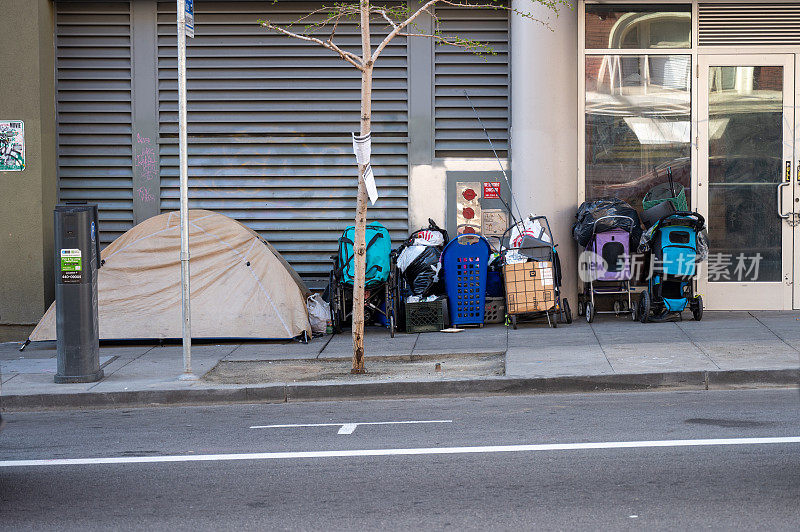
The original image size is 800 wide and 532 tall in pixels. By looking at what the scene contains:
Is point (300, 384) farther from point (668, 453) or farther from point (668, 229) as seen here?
point (668, 229)

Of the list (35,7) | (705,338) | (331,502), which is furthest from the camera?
(35,7)

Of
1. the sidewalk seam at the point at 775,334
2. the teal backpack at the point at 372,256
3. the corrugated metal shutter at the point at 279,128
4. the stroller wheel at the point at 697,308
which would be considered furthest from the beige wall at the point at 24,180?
the sidewalk seam at the point at 775,334

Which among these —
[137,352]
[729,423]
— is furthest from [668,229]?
[137,352]

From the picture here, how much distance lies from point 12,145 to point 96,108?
128 cm

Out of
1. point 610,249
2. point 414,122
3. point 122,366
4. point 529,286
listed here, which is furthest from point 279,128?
point 610,249

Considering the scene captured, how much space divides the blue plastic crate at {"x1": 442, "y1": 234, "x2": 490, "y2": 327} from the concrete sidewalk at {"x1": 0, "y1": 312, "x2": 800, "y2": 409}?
32 centimetres

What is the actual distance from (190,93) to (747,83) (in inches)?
308

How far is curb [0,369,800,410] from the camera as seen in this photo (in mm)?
8828

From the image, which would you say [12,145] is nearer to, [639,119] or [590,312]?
[590,312]

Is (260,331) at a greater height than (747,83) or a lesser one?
lesser

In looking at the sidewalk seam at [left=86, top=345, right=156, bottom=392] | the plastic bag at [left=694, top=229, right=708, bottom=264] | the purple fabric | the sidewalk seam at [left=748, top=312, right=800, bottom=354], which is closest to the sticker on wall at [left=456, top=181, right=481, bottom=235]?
the purple fabric

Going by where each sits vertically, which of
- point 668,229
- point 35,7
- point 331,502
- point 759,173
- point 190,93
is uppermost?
point 35,7

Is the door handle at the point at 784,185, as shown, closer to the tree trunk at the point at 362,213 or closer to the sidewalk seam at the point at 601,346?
the sidewalk seam at the point at 601,346

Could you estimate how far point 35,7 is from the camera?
12414 millimetres
